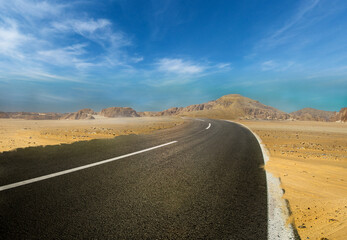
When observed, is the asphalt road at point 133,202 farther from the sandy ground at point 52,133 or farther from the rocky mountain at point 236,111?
the rocky mountain at point 236,111

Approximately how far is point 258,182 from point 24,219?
3.94 meters

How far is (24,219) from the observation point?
2.04 metres

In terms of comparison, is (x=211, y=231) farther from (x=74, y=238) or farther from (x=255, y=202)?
(x=74, y=238)

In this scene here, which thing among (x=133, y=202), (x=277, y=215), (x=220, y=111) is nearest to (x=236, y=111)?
(x=220, y=111)

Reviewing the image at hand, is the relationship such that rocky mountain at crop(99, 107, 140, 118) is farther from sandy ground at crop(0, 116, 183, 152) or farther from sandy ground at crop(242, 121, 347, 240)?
sandy ground at crop(242, 121, 347, 240)

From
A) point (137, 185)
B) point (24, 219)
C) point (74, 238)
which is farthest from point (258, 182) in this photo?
point (24, 219)

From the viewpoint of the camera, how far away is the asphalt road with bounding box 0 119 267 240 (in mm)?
1900

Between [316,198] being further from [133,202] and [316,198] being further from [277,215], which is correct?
[133,202]


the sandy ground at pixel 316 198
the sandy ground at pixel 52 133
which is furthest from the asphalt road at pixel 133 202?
the sandy ground at pixel 52 133

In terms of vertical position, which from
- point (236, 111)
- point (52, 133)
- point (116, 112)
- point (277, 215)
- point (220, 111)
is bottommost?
point (52, 133)

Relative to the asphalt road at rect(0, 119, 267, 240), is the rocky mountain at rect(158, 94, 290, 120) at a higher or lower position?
higher

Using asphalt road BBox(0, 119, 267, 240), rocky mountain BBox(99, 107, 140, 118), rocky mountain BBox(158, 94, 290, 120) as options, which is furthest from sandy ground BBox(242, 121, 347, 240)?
rocky mountain BBox(99, 107, 140, 118)

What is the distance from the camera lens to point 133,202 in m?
2.54

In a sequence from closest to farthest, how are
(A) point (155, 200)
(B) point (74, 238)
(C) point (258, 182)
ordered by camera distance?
(B) point (74, 238)
(A) point (155, 200)
(C) point (258, 182)
